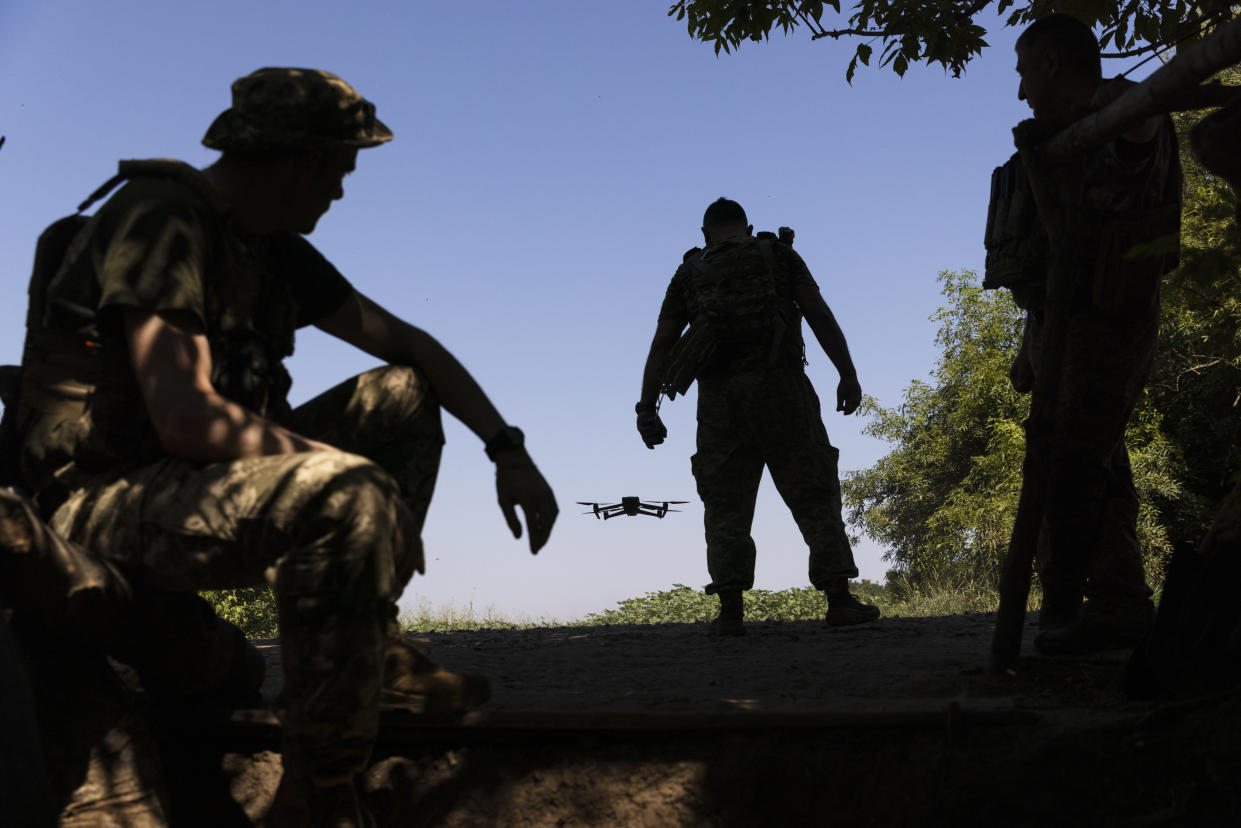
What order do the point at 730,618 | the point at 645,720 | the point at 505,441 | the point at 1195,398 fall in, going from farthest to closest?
the point at 1195,398 → the point at 730,618 → the point at 645,720 → the point at 505,441

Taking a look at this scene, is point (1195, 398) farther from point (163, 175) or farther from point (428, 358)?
point (163, 175)

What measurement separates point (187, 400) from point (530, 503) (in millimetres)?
834

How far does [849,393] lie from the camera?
6.21 metres

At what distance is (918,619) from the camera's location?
630cm

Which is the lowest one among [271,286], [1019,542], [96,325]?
[1019,542]

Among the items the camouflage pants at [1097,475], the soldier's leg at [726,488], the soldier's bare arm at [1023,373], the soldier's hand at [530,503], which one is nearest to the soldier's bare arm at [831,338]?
the soldier's leg at [726,488]

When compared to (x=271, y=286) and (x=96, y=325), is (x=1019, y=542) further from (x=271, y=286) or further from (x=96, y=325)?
(x=96, y=325)

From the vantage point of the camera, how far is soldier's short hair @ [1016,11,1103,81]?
152 inches

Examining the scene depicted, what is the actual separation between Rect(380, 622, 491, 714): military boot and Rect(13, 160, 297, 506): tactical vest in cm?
75

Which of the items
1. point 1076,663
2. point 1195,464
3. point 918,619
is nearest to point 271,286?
point 1076,663

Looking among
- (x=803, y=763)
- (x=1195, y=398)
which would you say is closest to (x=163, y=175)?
(x=803, y=763)

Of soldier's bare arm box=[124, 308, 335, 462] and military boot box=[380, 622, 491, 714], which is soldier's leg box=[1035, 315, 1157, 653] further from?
soldier's bare arm box=[124, 308, 335, 462]

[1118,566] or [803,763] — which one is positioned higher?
[1118,566]

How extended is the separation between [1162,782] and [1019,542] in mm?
1185
